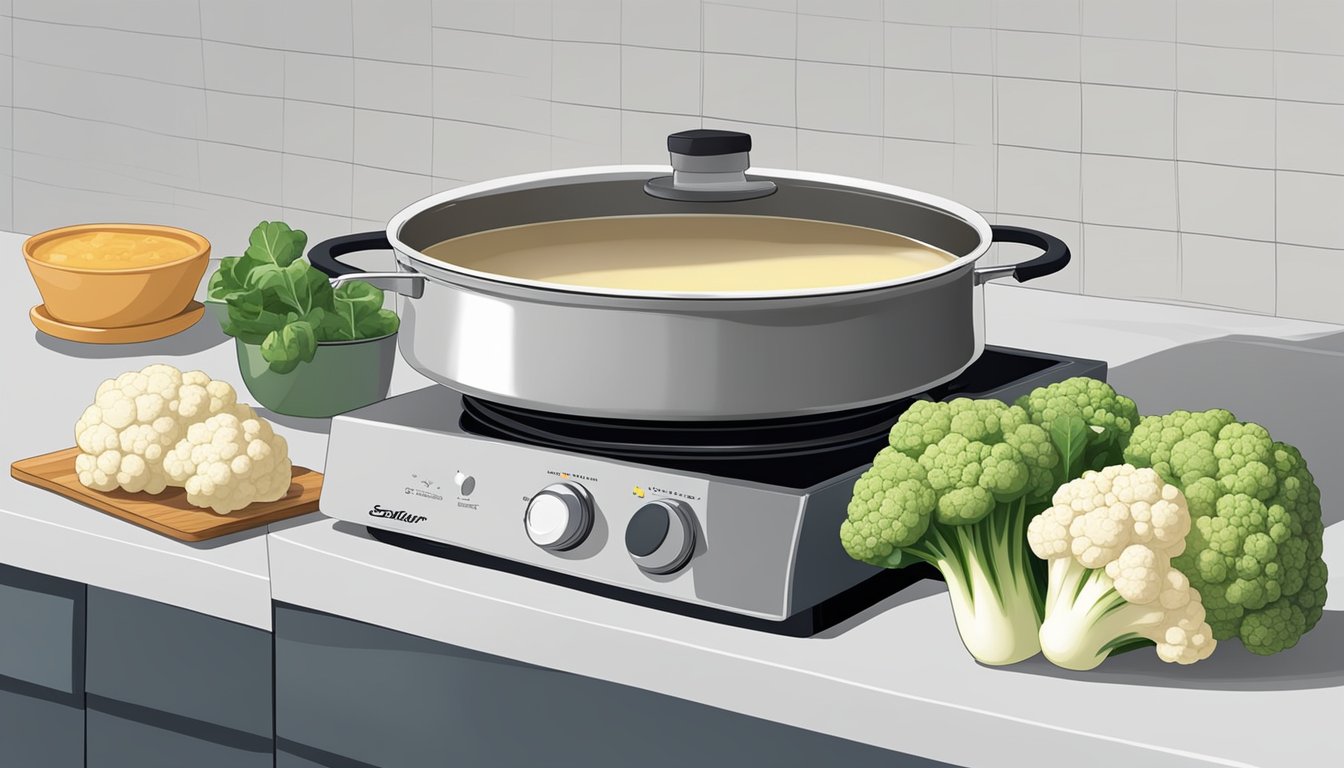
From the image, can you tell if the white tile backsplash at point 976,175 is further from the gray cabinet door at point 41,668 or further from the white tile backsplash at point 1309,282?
the gray cabinet door at point 41,668

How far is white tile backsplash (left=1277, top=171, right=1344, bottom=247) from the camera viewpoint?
1.92 metres

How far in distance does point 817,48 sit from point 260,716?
1207mm

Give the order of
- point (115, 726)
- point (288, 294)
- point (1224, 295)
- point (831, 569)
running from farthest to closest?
1. point (1224, 295)
2. point (288, 294)
3. point (115, 726)
4. point (831, 569)

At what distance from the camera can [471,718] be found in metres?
1.28

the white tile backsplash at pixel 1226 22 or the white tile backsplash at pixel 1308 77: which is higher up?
the white tile backsplash at pixel 1226 22

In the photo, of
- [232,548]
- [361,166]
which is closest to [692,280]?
[232,548]

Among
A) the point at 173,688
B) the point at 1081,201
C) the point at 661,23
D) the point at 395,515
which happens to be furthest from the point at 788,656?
the point at 661,23

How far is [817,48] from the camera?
7.11 ft

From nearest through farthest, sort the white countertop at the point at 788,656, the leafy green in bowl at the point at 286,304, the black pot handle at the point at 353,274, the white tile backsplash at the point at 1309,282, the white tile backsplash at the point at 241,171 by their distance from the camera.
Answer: the white countertop at the point at 788,656
the black pot handle at the point at 353,274
the leafy green in bowl at the point at 286,304
the white tile backsplash at the point at 1309,282
the white tile backsplash at the point at 241,171

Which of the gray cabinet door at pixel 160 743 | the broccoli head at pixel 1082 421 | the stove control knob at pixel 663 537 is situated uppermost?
the broccoli head at pixel 1082 421

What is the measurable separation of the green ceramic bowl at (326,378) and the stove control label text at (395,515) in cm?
35

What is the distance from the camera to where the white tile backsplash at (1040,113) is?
204 cm

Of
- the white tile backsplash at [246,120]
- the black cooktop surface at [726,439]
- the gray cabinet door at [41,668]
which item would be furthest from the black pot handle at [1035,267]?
the white tile backsplash at [246,120]

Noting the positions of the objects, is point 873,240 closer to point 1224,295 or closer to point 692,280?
point 692,280
